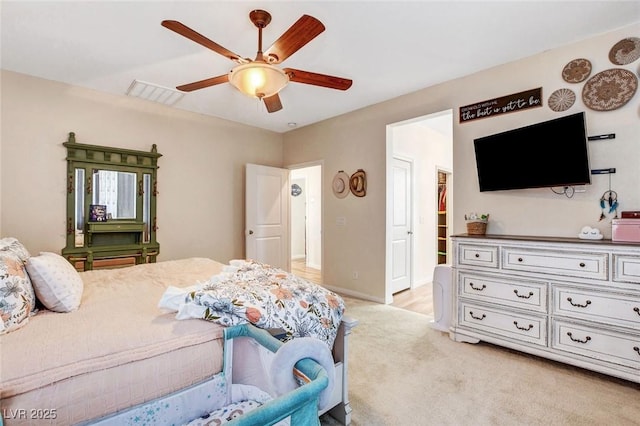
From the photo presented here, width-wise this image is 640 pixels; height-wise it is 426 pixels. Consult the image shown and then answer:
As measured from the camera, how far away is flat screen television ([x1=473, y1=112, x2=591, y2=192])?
7.63 feet

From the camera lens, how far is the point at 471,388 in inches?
81.1

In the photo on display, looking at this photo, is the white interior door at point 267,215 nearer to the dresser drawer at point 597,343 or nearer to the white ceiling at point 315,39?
the white ceiling at point 315,39

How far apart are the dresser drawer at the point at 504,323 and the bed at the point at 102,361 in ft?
6.44

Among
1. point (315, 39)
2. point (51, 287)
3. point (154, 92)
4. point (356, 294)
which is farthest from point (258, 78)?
point (356, 294)

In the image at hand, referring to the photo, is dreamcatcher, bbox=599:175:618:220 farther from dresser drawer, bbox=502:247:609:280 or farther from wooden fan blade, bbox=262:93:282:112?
wooden fan blade, bbox=262:93:282:112

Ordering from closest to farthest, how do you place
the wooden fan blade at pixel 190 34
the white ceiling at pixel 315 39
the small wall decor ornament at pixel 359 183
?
the wooden fan blade at pixel 190 34 → the white ceiling at pixel 315 39 → the small wall decor ornament at pixel 359 183

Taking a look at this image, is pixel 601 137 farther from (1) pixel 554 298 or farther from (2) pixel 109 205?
(2) pixel 109 205

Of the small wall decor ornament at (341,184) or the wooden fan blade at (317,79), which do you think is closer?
the wooden fan blade at (317,79)

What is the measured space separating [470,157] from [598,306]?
1630mm

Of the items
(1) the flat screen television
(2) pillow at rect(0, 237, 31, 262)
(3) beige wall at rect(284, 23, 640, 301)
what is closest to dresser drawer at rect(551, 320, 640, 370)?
(3) beige wall at rect(284, 23, 640, 301)

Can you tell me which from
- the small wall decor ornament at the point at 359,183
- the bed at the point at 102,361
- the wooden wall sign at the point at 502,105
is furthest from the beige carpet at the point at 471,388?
the wooden wall sign at the point at 502,105

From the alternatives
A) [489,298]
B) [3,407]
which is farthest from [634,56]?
[3,407]

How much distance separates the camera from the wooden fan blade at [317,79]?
2.13 meters

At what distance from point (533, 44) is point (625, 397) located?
2706mm
